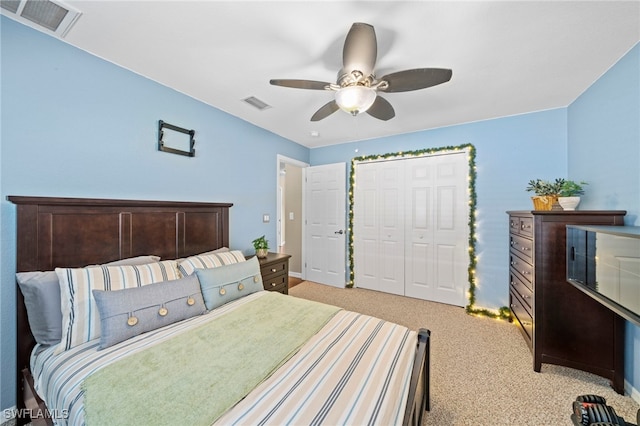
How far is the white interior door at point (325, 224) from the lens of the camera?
4246 millimetres

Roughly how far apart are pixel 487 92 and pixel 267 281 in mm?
3108

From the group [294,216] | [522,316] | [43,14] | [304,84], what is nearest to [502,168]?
[522,316]

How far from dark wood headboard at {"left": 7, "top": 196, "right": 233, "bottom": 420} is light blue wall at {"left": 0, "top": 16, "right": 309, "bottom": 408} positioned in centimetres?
11

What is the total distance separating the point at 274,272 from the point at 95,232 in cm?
172

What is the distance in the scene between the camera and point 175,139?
2.46m

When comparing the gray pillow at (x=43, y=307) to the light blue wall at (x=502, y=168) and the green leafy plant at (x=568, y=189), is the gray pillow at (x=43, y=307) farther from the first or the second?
the light blue wall at (x=502, y=168)

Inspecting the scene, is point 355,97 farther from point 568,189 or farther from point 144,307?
point 568,189

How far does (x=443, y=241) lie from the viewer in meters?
3.50

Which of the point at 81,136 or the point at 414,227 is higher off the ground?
the point at 81,136

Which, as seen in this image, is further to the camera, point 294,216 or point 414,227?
point 294,216

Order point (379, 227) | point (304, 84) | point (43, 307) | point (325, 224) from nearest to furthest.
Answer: point (43, 307) → point (304, 84) → point (379, 227) → point (325, 224)

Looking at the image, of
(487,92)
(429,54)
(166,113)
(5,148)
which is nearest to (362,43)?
(429,54)

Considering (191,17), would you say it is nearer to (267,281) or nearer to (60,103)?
(60,103)

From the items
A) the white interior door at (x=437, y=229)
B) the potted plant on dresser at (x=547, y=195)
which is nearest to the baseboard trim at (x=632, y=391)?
Result: the potted plant on dresser at (x=547, y=195)
